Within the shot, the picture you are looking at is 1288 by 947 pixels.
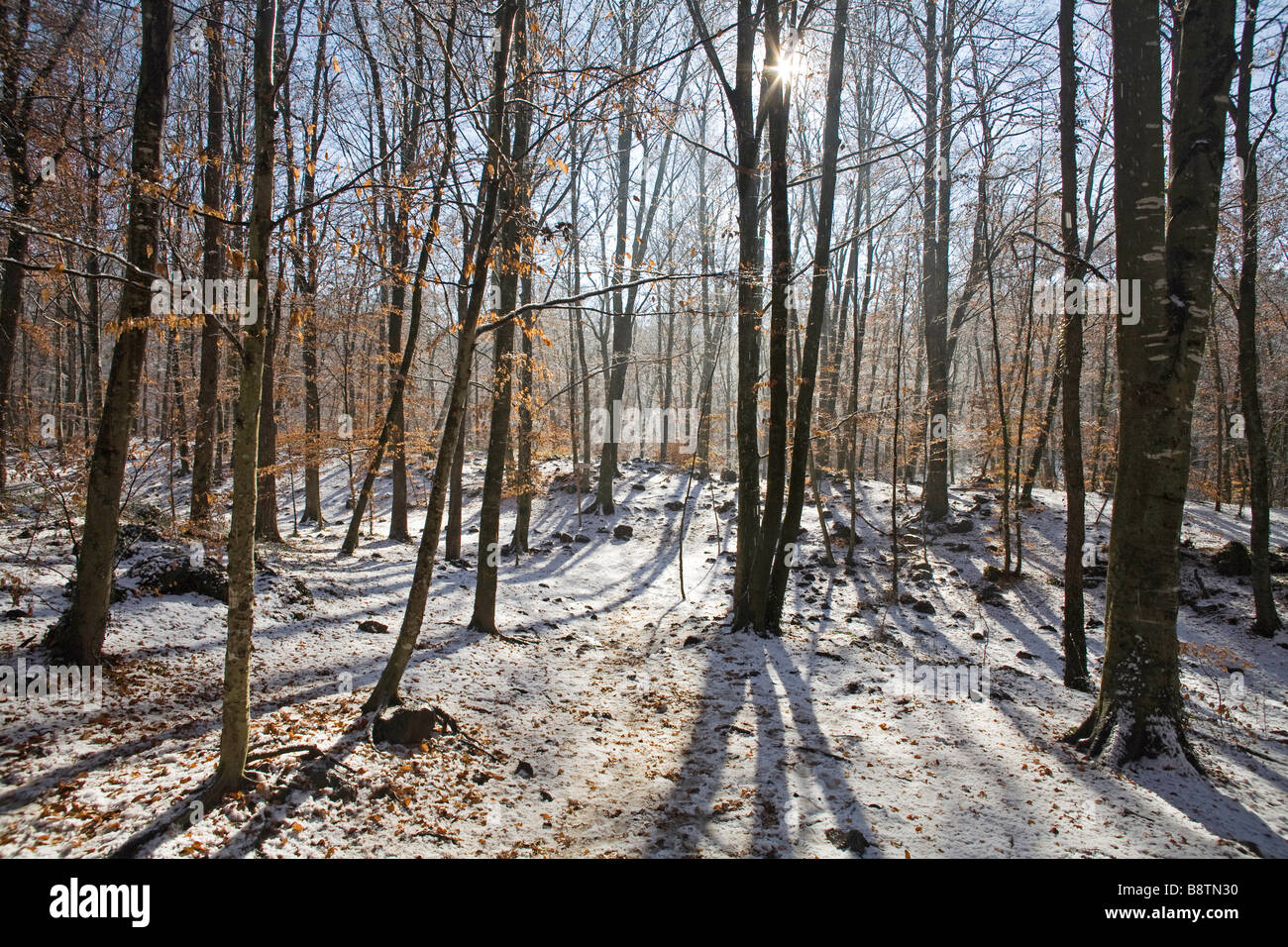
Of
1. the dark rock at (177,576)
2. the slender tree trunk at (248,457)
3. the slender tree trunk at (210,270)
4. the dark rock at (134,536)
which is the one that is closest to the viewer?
A: the slender tree trunk at (248,457)

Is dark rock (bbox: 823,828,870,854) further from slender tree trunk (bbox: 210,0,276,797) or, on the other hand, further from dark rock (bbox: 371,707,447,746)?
slender tree trunk (bbox: 210,0,276,797)

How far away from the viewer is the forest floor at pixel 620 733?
11.8ft

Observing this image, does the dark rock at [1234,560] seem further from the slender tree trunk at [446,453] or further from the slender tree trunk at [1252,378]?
the slender tree trunk at [446,453]

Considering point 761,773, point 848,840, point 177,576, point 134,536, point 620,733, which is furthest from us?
point 134,536

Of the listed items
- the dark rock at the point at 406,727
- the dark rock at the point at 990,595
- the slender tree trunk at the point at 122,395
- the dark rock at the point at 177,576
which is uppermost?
the slender tree trunk at the point at 122,395

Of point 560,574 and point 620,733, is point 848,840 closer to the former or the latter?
point 620,733

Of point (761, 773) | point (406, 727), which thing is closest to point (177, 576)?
point (406, 727)

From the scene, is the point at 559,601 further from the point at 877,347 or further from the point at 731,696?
the point at 877,347

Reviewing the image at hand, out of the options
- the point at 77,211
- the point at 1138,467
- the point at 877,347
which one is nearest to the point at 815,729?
the point at 1138,467

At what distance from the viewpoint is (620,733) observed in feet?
18.5

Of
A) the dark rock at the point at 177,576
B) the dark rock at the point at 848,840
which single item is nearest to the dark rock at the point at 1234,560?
the dark rock at the point at 848,840

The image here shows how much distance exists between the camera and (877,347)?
26.0m

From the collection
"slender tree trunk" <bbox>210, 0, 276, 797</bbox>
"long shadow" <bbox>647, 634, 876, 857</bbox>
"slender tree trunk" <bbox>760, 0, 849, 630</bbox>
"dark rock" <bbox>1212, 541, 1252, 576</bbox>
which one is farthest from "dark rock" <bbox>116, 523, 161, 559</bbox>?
"dark rock" <bbox>1212, 541, 1252, 576</bbox>

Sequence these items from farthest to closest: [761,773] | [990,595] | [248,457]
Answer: [990,595] → [761,773] → [248,457]
